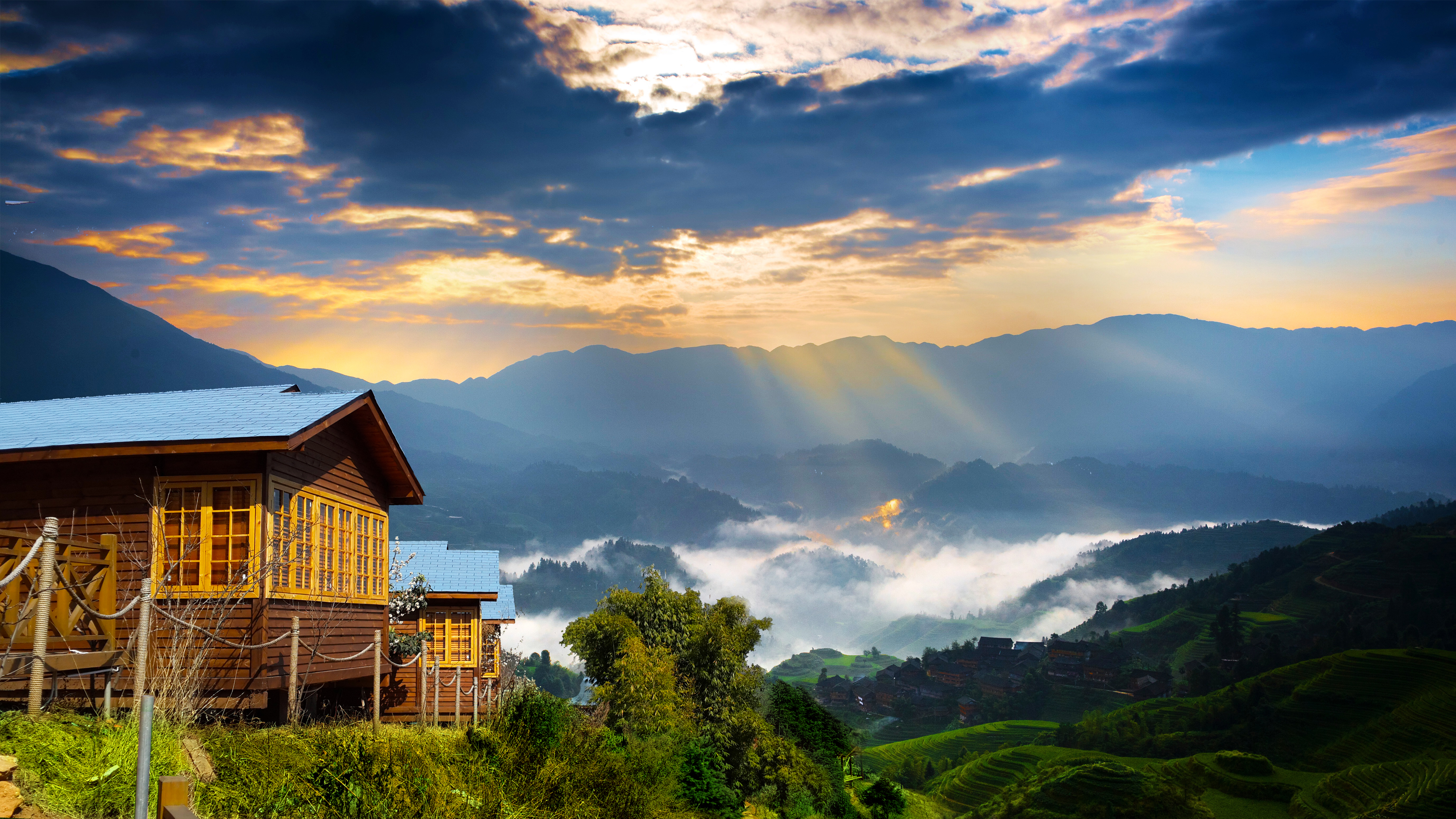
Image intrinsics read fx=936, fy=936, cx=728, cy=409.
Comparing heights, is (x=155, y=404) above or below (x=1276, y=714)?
above

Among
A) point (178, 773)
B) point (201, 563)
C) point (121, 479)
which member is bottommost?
point (178, 773)

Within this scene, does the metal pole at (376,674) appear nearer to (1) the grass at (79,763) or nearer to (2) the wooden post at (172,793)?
(1) the grass at (79,763)

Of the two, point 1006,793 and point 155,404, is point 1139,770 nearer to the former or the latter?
point 1006,793

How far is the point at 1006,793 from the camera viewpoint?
105m

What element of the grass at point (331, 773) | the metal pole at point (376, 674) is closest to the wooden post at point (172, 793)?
the grass at point (331, 773)

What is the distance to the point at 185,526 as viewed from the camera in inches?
554

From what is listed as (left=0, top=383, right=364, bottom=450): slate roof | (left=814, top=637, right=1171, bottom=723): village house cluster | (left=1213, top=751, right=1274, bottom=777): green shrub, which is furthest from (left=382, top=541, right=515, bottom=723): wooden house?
(left=814, top=637, right=1171, bottom=723): village house cluster

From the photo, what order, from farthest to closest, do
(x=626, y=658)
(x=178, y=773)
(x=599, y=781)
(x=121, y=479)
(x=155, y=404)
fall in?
(x=626, y=658), (x=155, y=404), (x=121, y=479), (x=599, y=781), (x=178, y=773)

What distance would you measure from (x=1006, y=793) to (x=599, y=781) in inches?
4140

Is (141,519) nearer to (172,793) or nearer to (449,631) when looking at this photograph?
(172,793)

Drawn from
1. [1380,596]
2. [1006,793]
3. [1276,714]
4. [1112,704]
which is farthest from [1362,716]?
[1006,793]

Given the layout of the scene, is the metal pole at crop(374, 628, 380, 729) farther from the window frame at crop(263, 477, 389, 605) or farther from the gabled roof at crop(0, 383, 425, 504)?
the gabled roof at crop(0, 383, 425, 504)

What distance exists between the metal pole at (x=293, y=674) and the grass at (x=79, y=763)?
17.1 ft

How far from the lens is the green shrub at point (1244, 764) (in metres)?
114
